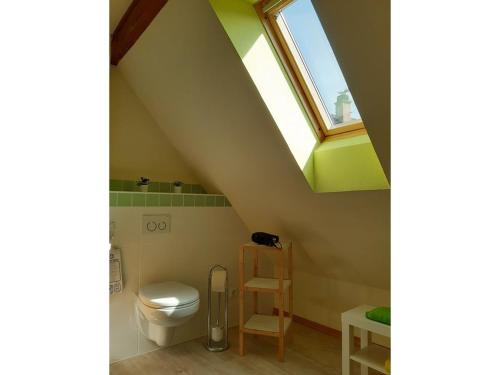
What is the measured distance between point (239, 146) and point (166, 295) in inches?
43.6

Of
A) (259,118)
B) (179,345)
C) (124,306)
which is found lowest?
Answer: (179,345)

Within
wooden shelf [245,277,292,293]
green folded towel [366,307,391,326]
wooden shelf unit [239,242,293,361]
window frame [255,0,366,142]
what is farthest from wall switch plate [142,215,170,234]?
green folded towel [366,307,391,326]

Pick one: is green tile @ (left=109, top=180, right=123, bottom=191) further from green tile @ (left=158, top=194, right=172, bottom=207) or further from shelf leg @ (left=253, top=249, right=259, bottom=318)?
shelf leg @ (left=253, top=249, right=259, bottom=318)

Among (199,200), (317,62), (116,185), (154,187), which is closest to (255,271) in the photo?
(199,200)

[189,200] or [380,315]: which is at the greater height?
[189,200]

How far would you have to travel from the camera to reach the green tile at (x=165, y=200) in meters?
2.65

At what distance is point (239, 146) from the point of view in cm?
243

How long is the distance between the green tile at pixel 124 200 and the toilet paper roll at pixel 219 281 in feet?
2.75

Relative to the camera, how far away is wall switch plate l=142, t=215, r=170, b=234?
258 centimetres

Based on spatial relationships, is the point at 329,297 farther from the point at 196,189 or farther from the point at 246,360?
the point at 196,189
